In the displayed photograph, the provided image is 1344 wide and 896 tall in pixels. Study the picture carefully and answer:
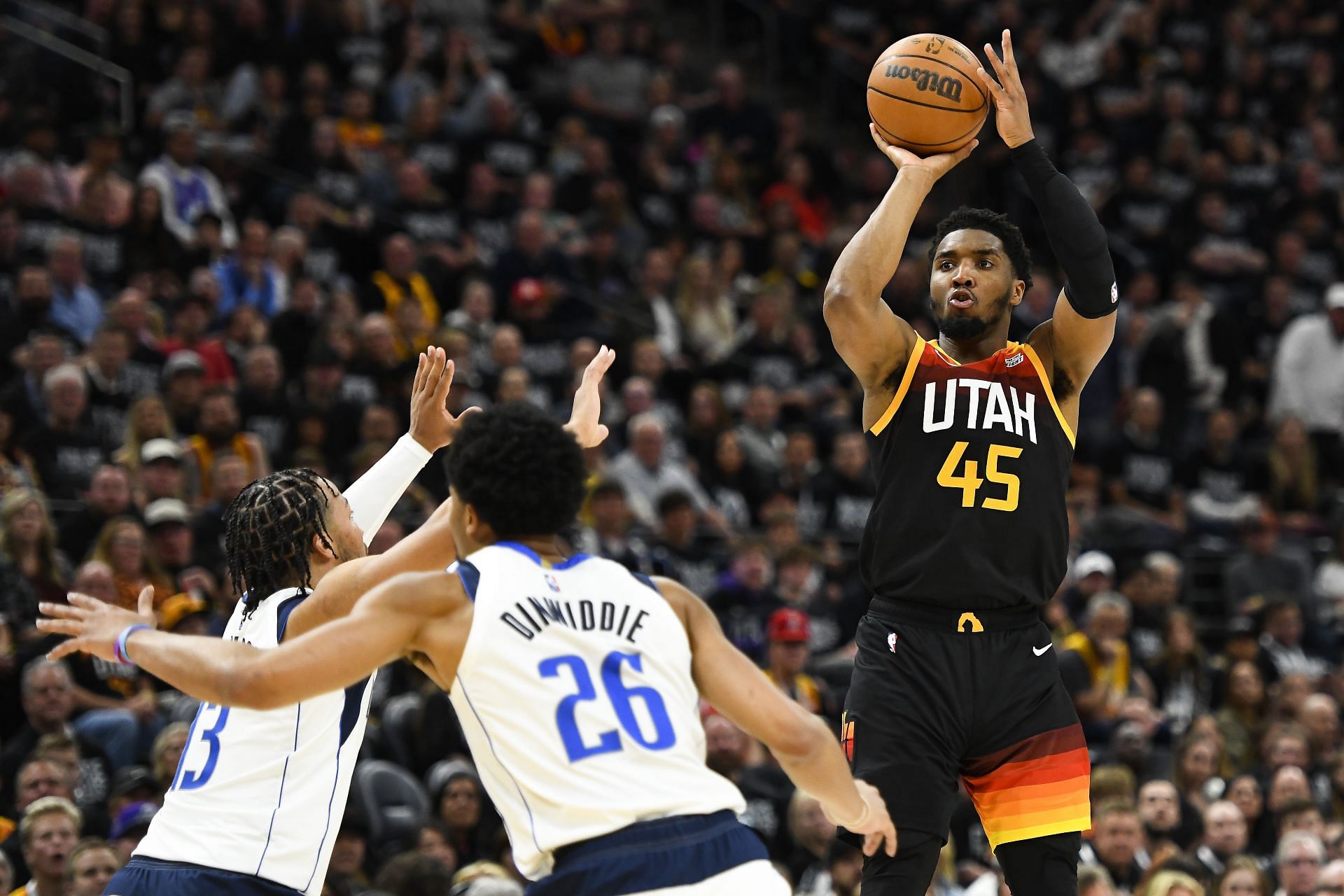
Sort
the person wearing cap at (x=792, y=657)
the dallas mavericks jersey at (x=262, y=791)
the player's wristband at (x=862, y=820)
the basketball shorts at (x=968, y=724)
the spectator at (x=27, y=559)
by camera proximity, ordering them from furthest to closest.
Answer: the person wearing cap at (x=792, y=657)
the spectator at (x=27, y=559)
the basketball shorts at (x=968, y=724)
the dallas mavericks jersey at (x=262, y=791)
the player's wristband at (x=862, y=820)

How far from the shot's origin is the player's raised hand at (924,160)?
592 centimetres

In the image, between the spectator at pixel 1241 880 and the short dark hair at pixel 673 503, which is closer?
the spectator at pixel 1241 880

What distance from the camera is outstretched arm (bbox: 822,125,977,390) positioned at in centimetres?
570

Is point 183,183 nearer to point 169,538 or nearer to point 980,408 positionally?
point 169,538

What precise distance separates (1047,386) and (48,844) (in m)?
4.88

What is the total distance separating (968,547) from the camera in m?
5.63

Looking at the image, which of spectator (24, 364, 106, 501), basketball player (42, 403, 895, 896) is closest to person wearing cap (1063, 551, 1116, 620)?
spectator (24, 364, 106, 501)

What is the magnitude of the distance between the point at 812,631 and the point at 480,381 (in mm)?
3081

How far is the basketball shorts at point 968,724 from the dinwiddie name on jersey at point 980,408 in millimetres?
584

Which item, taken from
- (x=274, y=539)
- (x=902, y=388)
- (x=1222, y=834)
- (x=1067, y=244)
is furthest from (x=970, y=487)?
(x=1222, y=834)

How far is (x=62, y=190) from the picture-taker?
13852mm

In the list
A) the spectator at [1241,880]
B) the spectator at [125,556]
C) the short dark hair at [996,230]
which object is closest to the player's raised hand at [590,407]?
the short dark hair at [996,230]

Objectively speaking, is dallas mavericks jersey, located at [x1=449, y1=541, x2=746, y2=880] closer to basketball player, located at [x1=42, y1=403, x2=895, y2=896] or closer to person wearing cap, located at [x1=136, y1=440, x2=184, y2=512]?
basketball player, located at [x1=42, y1=403, x2=895, y2=896]

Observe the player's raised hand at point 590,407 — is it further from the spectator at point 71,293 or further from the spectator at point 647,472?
the spectator at point 71,293
